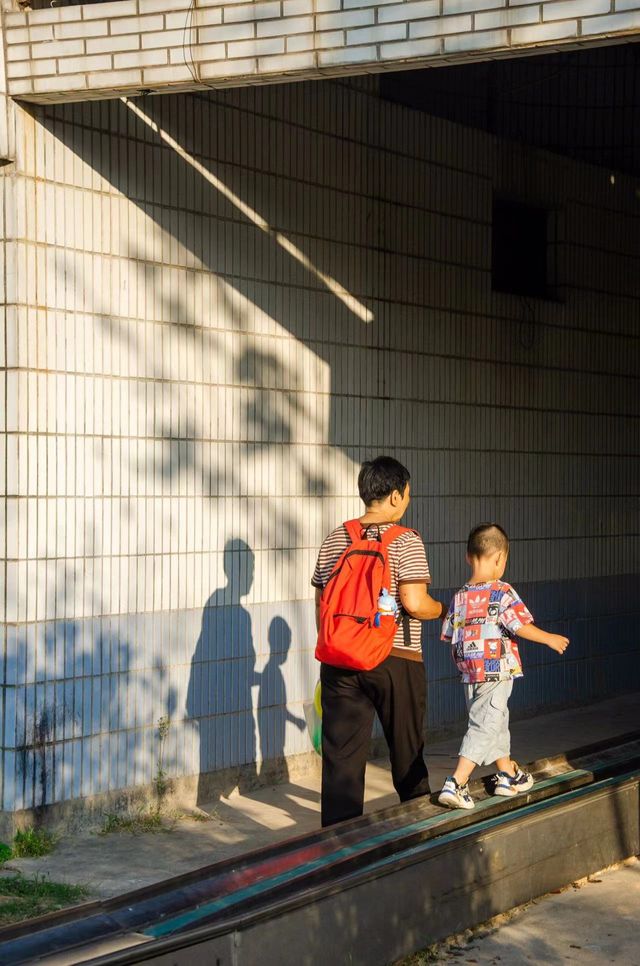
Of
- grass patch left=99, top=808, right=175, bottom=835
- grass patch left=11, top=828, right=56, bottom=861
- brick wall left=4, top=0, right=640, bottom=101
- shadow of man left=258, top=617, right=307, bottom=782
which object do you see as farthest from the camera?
shadow of man left=258, top=617, right=307, bottom=782

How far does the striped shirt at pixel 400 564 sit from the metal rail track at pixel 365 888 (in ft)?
2.41

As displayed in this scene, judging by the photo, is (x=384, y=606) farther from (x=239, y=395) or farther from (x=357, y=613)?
(x=239, y=395)

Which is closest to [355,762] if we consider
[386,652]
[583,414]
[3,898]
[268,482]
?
[386,652]

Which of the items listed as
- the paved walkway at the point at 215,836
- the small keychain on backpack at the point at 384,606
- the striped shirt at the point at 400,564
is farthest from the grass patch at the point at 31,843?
the small keychain on backpack at the point at 384,606

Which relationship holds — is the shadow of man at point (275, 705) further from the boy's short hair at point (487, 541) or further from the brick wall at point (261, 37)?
the brick wall at point (261, 37)

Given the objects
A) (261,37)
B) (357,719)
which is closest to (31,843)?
(357,719)

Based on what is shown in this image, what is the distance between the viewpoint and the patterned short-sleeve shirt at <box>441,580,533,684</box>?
6168 millimetres

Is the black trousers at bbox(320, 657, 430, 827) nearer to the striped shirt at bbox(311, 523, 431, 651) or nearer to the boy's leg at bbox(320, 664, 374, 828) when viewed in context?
the boy's leg at bbox(320, 664, 374, 828)

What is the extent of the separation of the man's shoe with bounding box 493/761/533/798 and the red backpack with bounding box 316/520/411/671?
0.90m

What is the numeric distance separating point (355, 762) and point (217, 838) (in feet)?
4.56

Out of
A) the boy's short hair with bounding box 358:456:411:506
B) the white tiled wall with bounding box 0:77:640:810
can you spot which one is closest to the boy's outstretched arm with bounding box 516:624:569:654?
the boy's short hair with bounding box 358:456:411:506

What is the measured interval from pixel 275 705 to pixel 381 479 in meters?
2.68

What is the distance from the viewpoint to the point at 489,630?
619 cm

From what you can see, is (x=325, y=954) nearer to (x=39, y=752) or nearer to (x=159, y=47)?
(x=39, y=752)
